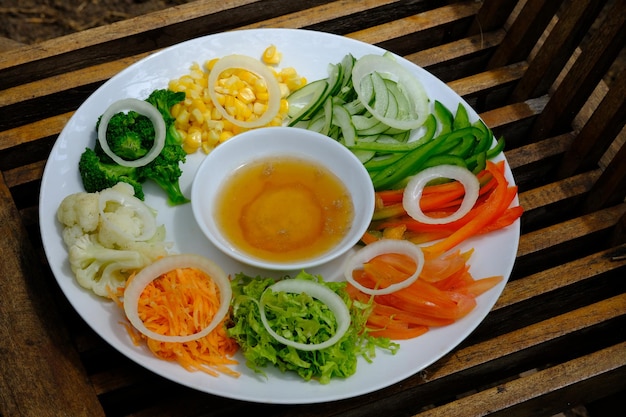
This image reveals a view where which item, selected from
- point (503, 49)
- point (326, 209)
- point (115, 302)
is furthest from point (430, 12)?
point (115, 302)

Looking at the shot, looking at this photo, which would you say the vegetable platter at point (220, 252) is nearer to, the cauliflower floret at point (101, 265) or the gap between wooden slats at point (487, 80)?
the cauliflower floret at point (101, 265)

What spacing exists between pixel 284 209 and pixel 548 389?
99 centimetres

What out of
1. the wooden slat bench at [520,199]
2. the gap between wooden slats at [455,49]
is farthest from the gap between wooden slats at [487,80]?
the gap between wooden slats at [455,49]

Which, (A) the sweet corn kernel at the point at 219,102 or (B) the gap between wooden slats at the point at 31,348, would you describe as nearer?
(B) the gap between wooden slats at the point at 31,348

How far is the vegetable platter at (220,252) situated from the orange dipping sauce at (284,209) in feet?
0.31

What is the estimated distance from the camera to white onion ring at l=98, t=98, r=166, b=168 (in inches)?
104

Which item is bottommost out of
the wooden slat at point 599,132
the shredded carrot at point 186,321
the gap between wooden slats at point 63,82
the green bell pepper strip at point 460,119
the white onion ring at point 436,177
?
the gap between wooden slats at point 63,82

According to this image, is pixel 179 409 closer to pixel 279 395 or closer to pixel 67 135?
pixel 279 395

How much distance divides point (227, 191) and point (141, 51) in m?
0.77

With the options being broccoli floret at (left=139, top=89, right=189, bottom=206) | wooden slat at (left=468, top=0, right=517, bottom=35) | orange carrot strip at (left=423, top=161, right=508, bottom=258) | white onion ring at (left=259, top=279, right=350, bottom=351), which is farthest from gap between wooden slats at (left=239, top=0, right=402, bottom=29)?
white onion ring at (left=259, top=279, right=350, bottom=351)

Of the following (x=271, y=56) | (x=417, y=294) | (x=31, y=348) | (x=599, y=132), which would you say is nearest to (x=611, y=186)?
(x=599, y=132)

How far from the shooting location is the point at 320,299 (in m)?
2.34

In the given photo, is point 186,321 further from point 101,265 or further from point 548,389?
point 548,389

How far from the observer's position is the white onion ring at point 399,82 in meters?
2.83
